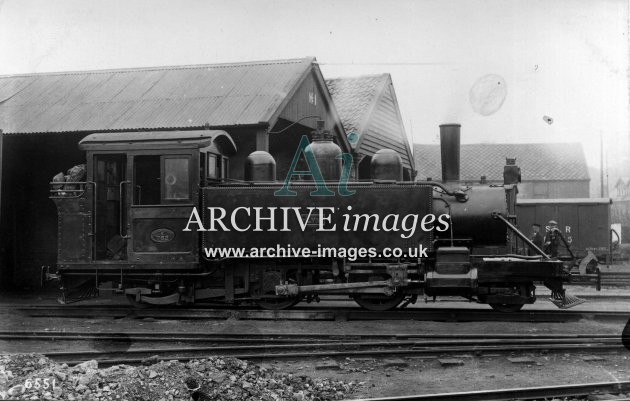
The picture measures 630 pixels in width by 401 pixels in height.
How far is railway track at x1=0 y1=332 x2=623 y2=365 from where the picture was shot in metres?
7.04

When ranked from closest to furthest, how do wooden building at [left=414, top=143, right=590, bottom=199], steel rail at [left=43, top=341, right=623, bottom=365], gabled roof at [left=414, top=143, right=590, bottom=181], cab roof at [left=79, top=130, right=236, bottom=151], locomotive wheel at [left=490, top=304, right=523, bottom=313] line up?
1. steel rail at [left=43, top=341, right=623, bottom=365]
2. cab roof at [left=79, top=130, right=236, bottom=151]
3. locomotive wheel at [left=490, top=304, right=523, bottom=313]
4. wooden building at [left=414, top=143, right=590, bottom=199]
5. gabled roof at [left=414, top=143, right=590, bottom=181]

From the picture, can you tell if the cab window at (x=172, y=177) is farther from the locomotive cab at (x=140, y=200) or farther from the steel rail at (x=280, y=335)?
the steel rail at (x=280, y=335)

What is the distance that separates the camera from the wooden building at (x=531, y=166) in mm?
37750

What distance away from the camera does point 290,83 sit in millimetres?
13148

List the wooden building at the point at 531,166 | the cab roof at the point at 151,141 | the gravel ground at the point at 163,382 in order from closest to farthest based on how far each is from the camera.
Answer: the gravel ground at the point at 163,382
the cab roof at the point at 151,141
the wooden building at the point at 531,166

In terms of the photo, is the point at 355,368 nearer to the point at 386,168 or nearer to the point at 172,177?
the point at 386,168

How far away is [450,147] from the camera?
916cm

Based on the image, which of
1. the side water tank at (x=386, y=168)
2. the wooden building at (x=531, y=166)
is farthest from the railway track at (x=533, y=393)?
the wooden building at (x=531, y=166)

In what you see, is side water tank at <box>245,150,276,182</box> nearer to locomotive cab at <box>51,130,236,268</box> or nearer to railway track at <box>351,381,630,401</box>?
locomotive cab at <box>51,130,236,268</box>

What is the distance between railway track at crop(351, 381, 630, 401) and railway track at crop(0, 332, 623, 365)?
161cm

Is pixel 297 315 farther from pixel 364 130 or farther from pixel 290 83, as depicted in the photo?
pixel 364 130

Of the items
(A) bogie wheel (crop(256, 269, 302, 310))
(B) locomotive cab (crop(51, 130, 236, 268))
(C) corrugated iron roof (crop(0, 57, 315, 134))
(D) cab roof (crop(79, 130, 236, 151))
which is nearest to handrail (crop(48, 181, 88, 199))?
(B) locomotive cab (crop(51, 130, 236, 268))

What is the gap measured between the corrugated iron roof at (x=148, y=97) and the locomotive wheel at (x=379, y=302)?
158 inches

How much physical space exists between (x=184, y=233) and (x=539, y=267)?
5013 millimetres
